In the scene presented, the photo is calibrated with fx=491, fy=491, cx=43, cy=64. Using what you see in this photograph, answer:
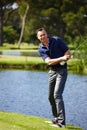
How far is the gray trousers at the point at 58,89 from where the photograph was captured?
1217 centimetres

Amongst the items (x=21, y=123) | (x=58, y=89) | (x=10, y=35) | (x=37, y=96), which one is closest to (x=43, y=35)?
(x=58, y=89)

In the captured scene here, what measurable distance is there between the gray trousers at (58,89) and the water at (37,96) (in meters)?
2.29

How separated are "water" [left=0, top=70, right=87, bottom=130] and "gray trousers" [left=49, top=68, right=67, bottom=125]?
90.1 inches

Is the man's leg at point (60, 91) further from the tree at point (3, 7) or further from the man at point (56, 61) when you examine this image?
the tree at point (3, 7)

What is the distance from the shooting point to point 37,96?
22.9 meters

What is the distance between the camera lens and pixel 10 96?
22516 millimetres

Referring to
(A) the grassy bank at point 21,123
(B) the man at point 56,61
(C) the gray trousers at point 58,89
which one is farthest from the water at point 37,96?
(B) the man at point 56,61

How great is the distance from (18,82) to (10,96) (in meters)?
7.71

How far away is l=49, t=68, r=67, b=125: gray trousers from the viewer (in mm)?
12172

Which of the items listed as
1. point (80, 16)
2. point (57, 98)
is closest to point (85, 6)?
point (80, 16)

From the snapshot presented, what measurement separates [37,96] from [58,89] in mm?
10757

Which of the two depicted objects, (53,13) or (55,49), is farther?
(53,13)

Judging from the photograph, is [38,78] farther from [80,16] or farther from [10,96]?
[80,16]

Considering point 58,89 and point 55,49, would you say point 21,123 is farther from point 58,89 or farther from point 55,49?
point 55,49
